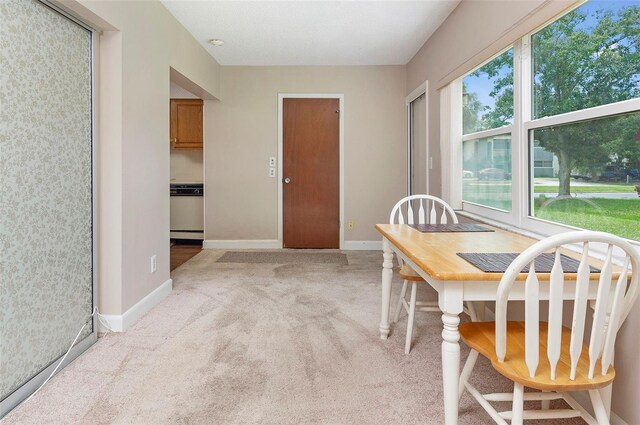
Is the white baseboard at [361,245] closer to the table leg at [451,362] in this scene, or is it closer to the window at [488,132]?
the window at [488,132]

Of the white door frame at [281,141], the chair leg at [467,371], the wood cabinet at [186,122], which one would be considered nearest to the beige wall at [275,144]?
the white door frame at [281,141]

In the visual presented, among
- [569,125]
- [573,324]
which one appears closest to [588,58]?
[569,125]

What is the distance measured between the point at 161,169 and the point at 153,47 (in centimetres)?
90

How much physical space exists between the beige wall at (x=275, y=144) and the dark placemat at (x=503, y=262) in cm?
352

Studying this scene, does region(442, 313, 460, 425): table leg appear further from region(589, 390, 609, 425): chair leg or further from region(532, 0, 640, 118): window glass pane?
region(532, 0, 640, 118): window glass pane

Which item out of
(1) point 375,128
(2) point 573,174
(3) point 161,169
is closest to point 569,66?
(2) point 573,174

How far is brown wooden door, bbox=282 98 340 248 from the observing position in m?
5.02

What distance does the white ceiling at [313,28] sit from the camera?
317cm

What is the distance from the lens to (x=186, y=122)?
5.33 m

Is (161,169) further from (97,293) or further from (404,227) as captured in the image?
(404,227)

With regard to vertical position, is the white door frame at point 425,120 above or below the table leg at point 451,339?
above

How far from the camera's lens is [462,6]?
3002 millimetres

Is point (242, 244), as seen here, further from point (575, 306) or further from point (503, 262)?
point (575, 306)

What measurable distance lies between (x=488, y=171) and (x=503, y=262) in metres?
1.72
